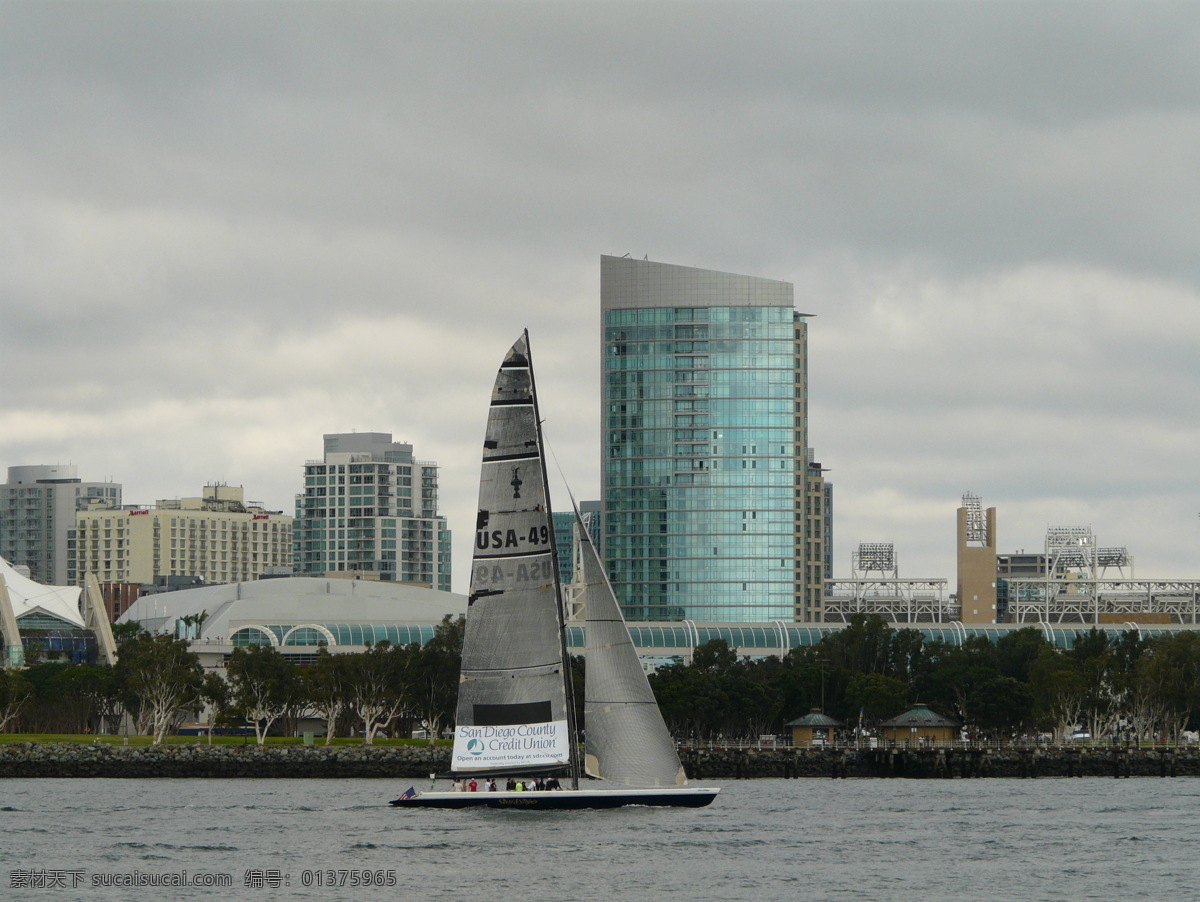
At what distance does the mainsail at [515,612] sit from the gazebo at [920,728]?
80.6m

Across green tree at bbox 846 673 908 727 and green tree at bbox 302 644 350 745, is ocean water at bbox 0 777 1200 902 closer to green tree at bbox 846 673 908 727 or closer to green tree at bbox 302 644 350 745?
green tree at bbox 302 644 350 745

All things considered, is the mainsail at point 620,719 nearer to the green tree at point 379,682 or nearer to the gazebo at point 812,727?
the gazebo at point 812,727

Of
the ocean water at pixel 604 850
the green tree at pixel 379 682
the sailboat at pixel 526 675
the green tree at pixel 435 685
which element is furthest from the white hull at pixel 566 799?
the green tree at pixel 379 682

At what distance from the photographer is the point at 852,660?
18425 centimetres

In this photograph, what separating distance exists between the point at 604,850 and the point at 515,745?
7429 mm

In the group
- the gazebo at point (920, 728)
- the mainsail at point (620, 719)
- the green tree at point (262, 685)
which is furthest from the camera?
the green tree at point (262, 685)

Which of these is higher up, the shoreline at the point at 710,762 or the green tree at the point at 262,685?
the green tree at the point at 262,685

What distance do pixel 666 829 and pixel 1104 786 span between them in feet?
188

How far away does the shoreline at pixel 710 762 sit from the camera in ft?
484

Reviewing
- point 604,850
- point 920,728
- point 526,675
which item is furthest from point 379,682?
point 604,850

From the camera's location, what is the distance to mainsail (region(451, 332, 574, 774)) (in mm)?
83438

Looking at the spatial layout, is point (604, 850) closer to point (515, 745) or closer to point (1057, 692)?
point (515, 745)

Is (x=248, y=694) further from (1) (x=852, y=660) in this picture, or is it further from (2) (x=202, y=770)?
(1) (x=852, y=660)

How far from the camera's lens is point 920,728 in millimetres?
160875
